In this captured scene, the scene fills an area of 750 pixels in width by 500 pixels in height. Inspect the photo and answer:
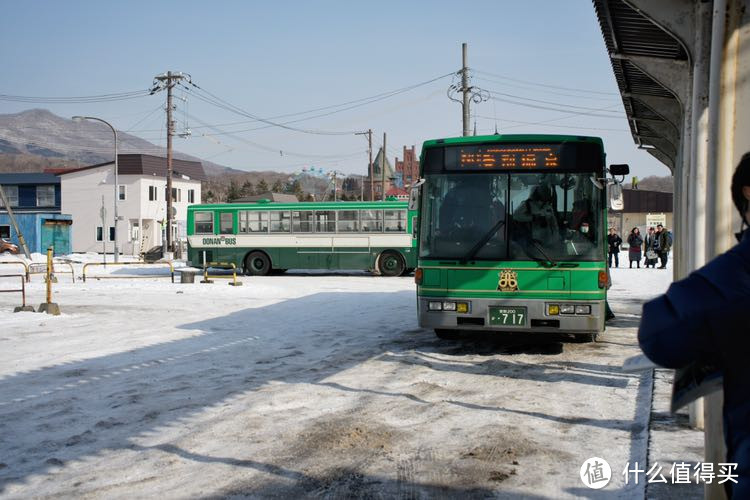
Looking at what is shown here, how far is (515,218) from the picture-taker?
10.3 metres

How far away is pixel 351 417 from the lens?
6.97 m

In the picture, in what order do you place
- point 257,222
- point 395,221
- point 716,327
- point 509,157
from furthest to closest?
1. point 257,222
2. point 395,221
3. point 509,157
4. point 716,327

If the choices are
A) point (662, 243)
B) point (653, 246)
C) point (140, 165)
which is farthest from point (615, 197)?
point (140, 165)

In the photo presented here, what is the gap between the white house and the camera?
2547 inches

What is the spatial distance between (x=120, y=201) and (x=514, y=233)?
60.5 meters

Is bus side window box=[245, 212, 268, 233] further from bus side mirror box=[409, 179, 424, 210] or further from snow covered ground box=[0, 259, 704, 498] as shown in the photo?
bus side mirror box=[409, 179, 424, 210]

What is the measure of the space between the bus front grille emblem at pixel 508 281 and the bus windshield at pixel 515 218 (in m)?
0.23

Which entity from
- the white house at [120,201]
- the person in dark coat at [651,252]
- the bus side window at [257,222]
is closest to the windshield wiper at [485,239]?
the bus side window at [257,222]

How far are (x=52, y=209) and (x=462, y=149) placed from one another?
2611 inches

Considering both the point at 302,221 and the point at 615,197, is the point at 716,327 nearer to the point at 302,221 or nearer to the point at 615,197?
the point at 615,197

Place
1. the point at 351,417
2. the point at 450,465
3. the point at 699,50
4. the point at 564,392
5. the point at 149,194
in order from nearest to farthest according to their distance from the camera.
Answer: the point at 450,465, the point at 699,50, the point at 351,417, the point at 564,392, the point at 149,194

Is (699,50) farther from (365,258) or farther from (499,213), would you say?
(365,258)

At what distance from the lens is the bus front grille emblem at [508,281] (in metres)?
10.1

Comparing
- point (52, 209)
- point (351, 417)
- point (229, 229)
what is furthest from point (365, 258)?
point (52, 209)
